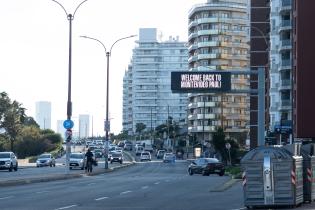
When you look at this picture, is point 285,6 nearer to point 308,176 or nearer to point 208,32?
point 208,32

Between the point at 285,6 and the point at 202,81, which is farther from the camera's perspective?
the point at 285,6

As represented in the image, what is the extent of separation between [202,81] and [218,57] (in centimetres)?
10297

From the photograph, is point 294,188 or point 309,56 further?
point 309,56

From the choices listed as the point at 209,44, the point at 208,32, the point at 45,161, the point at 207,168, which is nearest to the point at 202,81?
the point at 207,168

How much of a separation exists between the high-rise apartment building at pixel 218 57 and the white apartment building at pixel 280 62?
47.7 m

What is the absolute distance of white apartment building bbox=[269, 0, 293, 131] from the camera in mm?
97312

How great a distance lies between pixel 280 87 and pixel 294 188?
2970 inches

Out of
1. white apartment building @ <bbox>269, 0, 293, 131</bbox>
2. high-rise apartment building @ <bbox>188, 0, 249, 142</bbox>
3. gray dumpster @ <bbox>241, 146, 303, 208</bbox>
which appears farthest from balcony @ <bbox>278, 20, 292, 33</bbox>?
gray dumpster @ <bbox>241, 146, 303, 208</bbox>

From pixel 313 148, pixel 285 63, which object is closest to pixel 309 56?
pixel 285 63

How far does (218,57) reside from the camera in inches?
6058

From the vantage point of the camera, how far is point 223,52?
154875mm

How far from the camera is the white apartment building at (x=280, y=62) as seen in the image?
97.3 metres

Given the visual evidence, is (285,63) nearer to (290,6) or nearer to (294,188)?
(290,6)

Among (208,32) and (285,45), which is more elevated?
(208,32)
